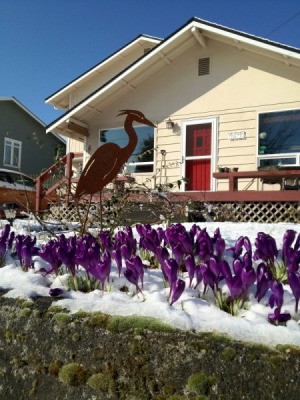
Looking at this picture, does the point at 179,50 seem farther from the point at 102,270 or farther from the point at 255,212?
the point at 102,270

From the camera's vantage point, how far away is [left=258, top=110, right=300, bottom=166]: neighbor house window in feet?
34.2

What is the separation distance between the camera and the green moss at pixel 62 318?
1.55 meters

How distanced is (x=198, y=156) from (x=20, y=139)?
2085 centimetres

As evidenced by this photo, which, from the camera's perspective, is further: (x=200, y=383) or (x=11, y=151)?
(x=11, y=151)

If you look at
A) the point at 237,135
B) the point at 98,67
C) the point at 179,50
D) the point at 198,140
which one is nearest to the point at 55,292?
the point at 237,135

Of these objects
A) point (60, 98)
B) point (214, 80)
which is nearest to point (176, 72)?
point (214, 80)

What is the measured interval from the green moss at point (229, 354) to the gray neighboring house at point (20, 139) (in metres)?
26.9

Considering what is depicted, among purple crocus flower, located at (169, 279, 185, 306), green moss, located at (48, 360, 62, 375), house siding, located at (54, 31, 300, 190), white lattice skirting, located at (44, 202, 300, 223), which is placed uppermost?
house siding, located at (54, 31, 300, 190)

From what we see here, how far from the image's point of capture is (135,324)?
56.1 inches

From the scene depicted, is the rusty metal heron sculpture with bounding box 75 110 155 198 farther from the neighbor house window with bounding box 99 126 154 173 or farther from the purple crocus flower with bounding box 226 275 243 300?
the neighbor house window with bounding box 99 126 154 173

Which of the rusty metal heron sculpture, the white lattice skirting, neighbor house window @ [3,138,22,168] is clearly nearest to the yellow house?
the white lattice skirting

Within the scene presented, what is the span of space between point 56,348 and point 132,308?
33cm

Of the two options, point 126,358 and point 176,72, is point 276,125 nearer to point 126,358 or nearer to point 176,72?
point 176,72

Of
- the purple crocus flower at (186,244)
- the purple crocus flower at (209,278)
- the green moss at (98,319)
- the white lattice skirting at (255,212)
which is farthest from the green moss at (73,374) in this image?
the white lattice skirting at (255,212)
